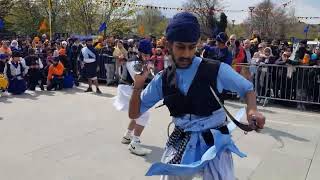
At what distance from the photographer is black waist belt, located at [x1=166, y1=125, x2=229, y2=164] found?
8.32ft

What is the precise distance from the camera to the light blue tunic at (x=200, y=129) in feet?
7.79

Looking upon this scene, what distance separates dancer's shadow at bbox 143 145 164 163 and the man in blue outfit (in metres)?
2.99

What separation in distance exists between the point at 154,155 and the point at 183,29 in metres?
3.57

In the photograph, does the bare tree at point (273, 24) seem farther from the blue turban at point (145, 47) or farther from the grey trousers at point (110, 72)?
the blue turban at point (145, 47)

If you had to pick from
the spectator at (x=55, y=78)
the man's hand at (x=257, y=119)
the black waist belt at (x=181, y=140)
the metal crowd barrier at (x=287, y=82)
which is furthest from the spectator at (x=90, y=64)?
the man's hand at (x=257, y=119)

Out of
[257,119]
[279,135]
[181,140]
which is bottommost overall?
[279,135]

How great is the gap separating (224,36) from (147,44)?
3059mm

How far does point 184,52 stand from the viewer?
251cm

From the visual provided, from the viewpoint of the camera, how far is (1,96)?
34.3 ft

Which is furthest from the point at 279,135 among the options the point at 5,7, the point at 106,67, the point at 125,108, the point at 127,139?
the point at 5,7

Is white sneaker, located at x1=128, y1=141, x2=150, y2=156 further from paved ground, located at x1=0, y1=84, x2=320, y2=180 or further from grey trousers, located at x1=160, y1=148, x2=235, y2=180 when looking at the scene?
grey trousers, located at x1=160, y1=148, x2=235, y2=180

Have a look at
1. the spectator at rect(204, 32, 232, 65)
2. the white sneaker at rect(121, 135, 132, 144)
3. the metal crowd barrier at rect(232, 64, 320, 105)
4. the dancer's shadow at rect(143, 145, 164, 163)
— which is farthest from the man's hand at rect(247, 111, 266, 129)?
the metal crowd barrier at rect(232, 64, 320, 105)

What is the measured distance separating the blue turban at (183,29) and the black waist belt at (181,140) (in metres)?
0.57

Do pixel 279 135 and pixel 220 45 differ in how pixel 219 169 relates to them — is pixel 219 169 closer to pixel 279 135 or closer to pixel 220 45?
pixel 279 135
